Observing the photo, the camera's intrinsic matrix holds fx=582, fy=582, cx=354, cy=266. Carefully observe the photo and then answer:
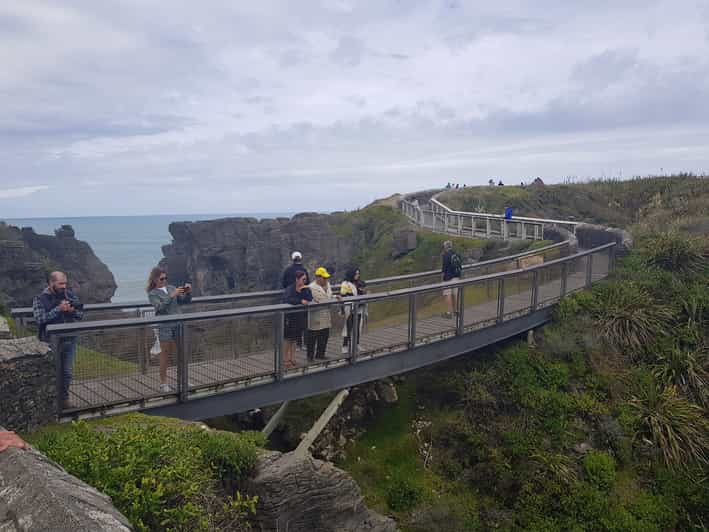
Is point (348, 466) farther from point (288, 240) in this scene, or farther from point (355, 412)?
point (288, 240)

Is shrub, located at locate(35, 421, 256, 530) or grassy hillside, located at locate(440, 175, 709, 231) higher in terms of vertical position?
grassy hillside, located at locate(440, 175, 709, 231)

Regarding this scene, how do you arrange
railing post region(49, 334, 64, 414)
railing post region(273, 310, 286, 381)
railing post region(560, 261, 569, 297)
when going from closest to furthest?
railing post region(49, 334, 64, 414), railing post region(273, 310, 286, 381), railing post region(560, 261, 569, 297)

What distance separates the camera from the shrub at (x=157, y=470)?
4.29m

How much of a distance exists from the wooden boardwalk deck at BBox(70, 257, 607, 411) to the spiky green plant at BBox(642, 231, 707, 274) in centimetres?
564

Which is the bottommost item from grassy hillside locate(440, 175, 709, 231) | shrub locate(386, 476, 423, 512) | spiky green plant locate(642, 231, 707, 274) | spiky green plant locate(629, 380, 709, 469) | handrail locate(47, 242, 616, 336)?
shrub locate(386, 476, 423, 512)

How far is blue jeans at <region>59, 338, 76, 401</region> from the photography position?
6.54m

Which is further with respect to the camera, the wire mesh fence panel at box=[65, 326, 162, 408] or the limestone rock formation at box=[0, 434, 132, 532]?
the wire mesh fence panel at box=[65, 326, 162, 408]

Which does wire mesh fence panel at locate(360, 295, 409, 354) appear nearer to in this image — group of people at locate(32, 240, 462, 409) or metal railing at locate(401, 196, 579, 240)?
group of people at locate(32, 240, 462, 409)

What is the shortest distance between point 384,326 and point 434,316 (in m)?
1.29

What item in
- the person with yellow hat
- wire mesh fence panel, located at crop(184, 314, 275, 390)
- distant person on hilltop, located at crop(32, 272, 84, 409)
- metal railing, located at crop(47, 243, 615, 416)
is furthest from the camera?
the person with yellow hat

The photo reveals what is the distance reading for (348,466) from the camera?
9.88m

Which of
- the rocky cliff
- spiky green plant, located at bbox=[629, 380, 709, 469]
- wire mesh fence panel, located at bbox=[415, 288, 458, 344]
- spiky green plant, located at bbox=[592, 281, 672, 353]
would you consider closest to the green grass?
wire mesh fence panel, located at bbox=[415, 288, 458, 344]

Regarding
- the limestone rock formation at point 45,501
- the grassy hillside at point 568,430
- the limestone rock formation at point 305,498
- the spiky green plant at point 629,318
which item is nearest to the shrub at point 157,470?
the limestone rock formation at point 305,498

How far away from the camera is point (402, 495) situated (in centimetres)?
928
